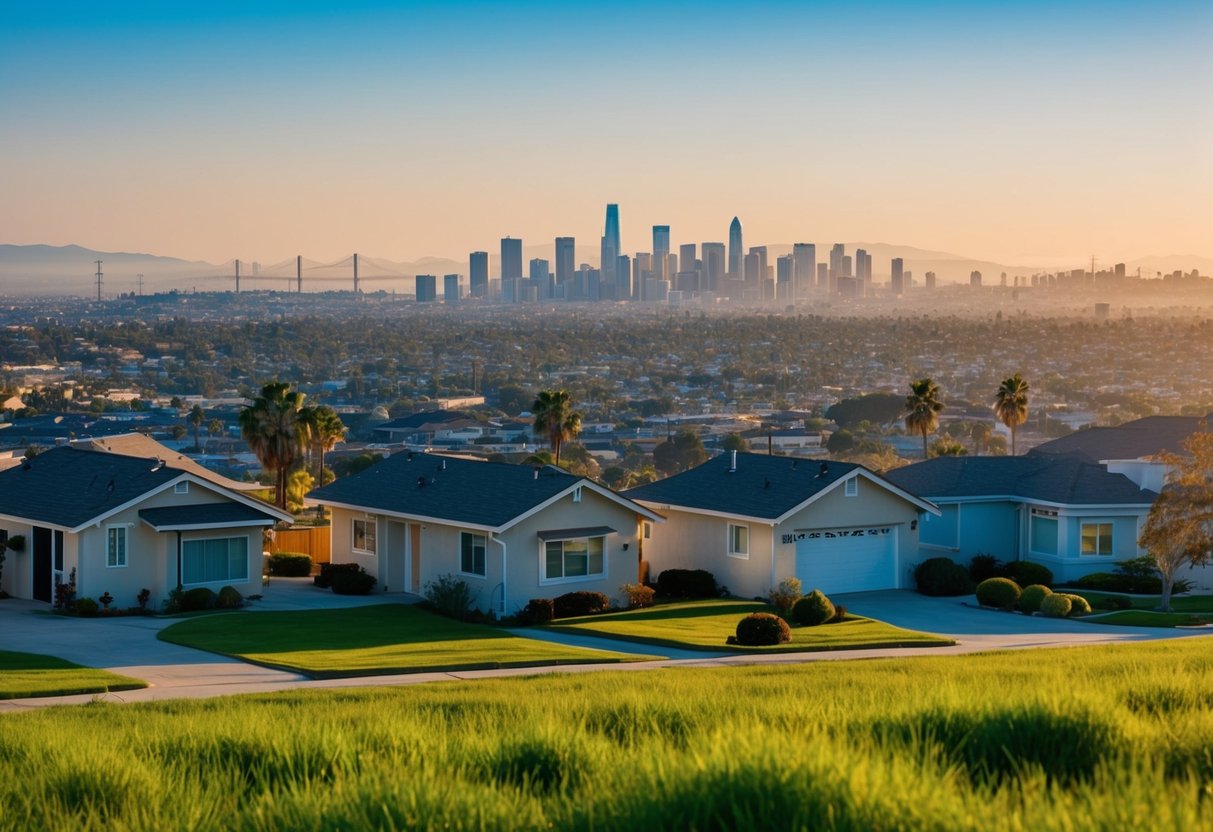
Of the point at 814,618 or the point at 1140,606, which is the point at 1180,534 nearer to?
the point at 1140,606

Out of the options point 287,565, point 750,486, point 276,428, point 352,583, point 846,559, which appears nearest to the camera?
point 352,583

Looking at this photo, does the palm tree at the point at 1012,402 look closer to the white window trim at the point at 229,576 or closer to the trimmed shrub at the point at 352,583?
the trimmed shrub at the point at 352,583

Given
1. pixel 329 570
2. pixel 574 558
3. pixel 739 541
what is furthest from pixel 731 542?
pixel 329 570

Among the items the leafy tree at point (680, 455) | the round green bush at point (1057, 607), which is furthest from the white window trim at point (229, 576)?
the leafy tree at point (680, 455)

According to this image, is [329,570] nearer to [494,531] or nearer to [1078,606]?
[494,531]

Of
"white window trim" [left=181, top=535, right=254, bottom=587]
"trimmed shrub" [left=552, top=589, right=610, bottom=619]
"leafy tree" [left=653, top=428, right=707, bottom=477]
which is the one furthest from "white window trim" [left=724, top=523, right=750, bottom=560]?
"leafy tree" [left=653, top=428, right=707, bottom=477]

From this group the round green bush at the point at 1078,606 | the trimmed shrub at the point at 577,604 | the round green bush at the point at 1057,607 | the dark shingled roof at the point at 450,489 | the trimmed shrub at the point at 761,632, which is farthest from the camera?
the round green bush at the point at 1078,606

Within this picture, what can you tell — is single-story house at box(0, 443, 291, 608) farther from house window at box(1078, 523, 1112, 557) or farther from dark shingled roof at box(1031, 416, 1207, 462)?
dark shingled roof at box(1031, 416, 1207, 462)
